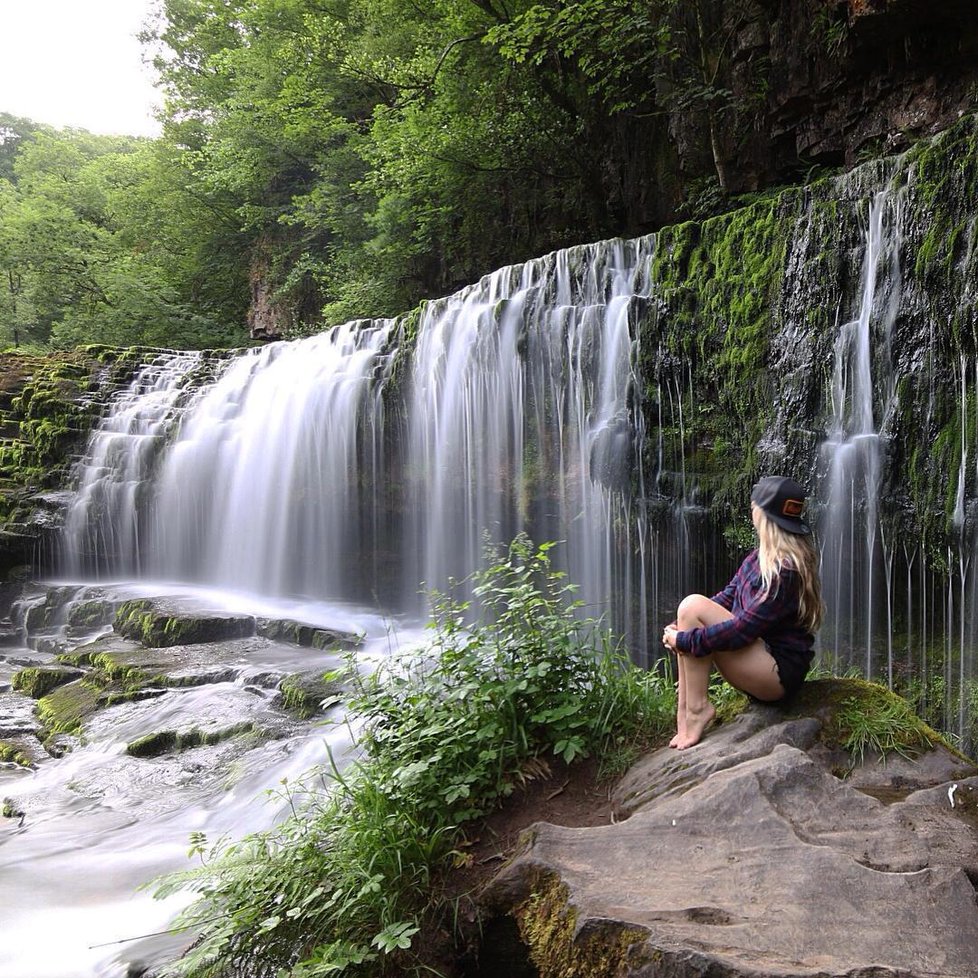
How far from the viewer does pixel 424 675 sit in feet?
11.8

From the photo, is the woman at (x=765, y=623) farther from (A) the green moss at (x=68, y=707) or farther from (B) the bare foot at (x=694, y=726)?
(A) the green moss at (x=68, y=707)

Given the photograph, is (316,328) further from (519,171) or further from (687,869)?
(687,869)

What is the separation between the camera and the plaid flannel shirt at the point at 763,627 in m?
3.03

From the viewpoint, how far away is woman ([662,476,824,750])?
3.04 m

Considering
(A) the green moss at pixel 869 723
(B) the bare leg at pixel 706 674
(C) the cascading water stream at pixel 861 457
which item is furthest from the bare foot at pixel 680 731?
(C) the cascading water stream at pixel 861 457

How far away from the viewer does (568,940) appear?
83.5 inches

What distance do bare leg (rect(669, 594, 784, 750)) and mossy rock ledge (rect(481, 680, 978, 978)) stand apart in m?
0.10

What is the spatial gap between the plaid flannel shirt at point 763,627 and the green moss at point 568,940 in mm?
1143

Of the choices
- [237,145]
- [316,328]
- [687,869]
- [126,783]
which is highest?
[237,145]

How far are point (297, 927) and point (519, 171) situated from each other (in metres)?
13.5

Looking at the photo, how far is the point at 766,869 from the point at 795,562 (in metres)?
1.25

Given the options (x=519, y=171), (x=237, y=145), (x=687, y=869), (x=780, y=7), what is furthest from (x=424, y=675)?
(x=237, y=145)

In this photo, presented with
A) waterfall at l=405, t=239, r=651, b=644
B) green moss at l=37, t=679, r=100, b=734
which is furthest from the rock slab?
green moss at l=37, t=679, r=100, b=734

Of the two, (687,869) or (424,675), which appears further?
(424,675)
